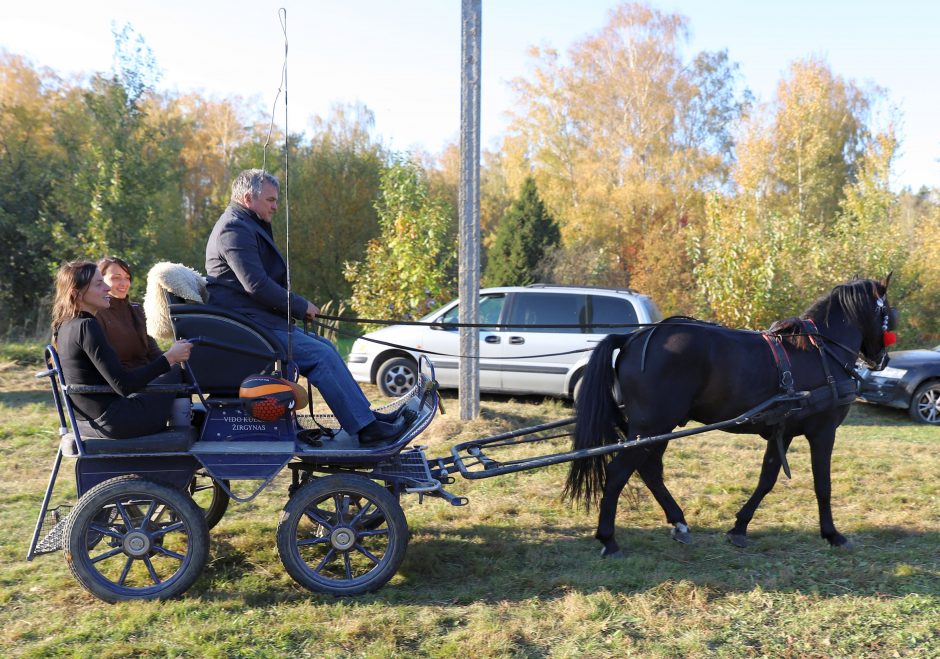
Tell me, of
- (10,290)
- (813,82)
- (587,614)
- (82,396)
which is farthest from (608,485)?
(813,82)

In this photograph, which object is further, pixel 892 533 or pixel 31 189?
pixel 31 189

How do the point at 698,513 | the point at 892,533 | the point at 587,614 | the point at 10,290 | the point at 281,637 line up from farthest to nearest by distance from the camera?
the point at 10,290, the point at 698,513, the point at 892,533, the point at 587,614, the point at 281,637

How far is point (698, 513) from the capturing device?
18.4 ft

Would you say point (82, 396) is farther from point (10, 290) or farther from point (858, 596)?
point (10, 290)

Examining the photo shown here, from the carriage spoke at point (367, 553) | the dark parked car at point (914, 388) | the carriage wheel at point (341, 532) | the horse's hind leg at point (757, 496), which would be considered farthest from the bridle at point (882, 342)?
the dark parked car at point (914, 388)

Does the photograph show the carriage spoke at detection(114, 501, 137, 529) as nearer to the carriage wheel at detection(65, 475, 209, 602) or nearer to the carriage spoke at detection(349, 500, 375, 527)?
the carriage wheel at detection(65, 475, 209, 602)

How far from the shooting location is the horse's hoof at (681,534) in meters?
4.92

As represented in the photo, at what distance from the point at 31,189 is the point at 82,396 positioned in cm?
1511

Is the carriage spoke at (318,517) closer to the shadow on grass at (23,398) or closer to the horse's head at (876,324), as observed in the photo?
the horse's head at (876,324)

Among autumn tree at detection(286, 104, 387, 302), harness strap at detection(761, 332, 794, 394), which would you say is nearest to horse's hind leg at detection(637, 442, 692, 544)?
harness strap at detection(761, 332, 794, 394)

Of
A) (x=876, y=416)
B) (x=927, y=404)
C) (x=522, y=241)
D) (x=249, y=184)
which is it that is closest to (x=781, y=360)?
(x=249, y=184)

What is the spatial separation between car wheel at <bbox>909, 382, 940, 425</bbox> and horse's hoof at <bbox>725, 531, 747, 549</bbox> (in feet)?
21.6

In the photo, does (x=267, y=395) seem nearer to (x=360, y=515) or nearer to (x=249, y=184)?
(x=360, y=515)

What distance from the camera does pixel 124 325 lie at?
4.45 metres
